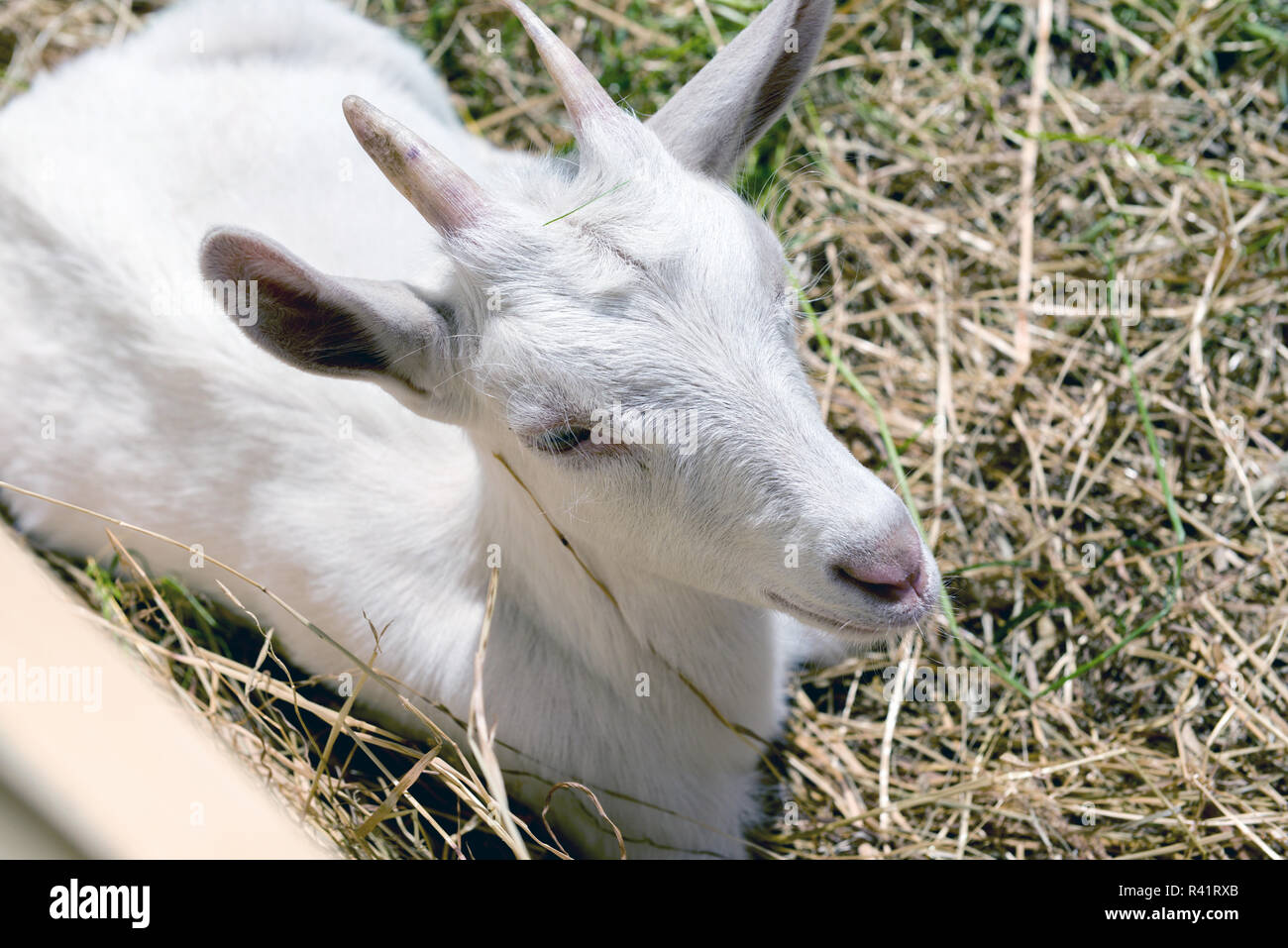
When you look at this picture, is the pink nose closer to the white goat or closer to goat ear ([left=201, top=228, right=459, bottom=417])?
the white goat

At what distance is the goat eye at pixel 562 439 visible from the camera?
7.36ft

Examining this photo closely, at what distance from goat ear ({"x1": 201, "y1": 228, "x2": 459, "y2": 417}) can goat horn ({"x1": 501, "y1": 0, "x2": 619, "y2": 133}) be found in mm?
516

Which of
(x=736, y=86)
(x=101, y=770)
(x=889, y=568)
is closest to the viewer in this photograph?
(x=101, y=770)

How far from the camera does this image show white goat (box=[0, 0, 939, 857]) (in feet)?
7.19

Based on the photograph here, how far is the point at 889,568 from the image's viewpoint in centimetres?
211

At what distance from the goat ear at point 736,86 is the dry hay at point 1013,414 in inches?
19.5

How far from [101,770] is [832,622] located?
4.41 ft

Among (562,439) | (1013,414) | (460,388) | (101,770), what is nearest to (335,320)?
(460,388)

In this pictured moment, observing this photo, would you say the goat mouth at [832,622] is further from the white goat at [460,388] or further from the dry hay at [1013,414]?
the dry hay at [1013,414]

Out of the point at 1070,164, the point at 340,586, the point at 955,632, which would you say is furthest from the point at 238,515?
the point at 1070,164

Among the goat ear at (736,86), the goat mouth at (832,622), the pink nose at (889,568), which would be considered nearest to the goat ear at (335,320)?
the goat ear at (736,86)

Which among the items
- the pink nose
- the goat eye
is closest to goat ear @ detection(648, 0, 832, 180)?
the goat eye

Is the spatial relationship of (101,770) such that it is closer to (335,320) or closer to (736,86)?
(335,320)

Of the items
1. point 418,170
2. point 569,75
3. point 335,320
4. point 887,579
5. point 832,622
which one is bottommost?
point 832,622
